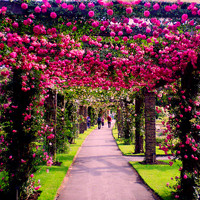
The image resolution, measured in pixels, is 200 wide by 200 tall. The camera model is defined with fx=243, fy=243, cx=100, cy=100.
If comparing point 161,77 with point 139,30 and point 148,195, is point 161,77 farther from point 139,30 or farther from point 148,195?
point 148,195

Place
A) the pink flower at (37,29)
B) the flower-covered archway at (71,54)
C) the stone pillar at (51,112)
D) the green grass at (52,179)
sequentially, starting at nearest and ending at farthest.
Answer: the pink flower at (37,29), the flower-covered archway at (71,54), the green grass at (52,179), the stone pillar at (51,112)

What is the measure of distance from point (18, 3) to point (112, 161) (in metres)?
7.98

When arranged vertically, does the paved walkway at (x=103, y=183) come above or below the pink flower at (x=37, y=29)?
below

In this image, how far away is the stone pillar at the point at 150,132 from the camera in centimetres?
1059

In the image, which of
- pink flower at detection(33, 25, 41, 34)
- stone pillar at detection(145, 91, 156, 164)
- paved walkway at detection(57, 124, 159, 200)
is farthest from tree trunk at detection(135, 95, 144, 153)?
pink flower at detection(33, 25, 41, 34)

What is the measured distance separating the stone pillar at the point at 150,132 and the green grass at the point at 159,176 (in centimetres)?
58

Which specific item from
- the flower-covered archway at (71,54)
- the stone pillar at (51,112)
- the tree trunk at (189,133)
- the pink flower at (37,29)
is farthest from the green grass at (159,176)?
the pink flower at (37,29)

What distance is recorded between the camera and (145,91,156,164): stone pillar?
10586mm

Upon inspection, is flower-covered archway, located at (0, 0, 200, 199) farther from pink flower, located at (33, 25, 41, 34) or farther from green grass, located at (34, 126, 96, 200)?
green grass, located at (34, 126, 96, 200)

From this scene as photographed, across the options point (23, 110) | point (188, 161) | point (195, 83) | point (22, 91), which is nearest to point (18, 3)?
point (22, 91)

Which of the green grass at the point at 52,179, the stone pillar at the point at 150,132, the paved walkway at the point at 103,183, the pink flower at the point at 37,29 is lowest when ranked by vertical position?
the paved walkway at the point at 103,183

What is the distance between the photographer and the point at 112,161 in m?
11.4

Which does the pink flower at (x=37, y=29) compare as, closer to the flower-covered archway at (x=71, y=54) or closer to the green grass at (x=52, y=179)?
the flower-covered archway at (x=71, y=54)

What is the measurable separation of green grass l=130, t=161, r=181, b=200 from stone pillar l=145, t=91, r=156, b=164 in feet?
1.89
